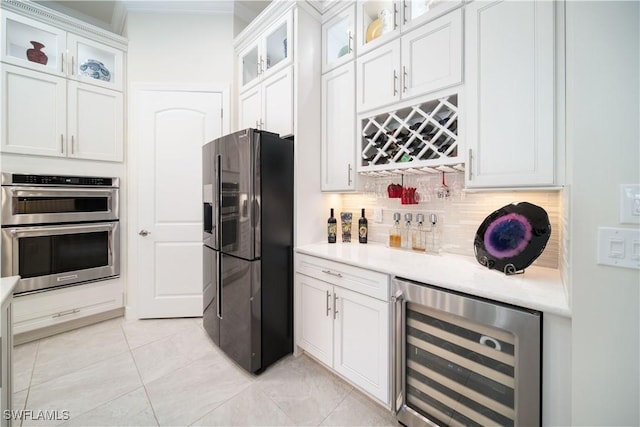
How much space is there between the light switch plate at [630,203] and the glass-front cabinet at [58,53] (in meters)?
3.75

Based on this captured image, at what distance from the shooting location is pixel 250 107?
2547 millimetres

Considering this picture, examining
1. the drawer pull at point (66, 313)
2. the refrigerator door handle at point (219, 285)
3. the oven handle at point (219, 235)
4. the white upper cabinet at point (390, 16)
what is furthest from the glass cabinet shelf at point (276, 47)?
the drawer pull at point (66, 313)

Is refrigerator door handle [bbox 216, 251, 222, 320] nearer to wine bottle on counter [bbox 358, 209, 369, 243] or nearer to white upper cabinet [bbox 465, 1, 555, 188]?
wine bottle on counter [bbox 358, 209, 369, 243]

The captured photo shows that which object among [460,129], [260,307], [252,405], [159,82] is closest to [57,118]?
[159,82]

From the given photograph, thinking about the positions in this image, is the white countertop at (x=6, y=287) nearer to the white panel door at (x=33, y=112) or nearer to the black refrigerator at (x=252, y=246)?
the black refrigerator at (x=252, y=246)

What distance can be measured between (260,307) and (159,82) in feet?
8.19

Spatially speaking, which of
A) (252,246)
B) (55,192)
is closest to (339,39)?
(252,246)

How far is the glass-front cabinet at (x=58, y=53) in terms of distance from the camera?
2.24 m

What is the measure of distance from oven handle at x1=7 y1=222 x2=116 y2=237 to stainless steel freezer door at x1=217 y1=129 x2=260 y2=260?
152 centimetres

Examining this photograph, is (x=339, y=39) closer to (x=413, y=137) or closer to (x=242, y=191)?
(x=413, y=137)

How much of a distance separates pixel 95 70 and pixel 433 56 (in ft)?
10.2

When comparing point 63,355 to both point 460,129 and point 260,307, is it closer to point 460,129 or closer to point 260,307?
point 260,307

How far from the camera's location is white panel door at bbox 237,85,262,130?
2.43 metres

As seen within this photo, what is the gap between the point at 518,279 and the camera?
127 cm
